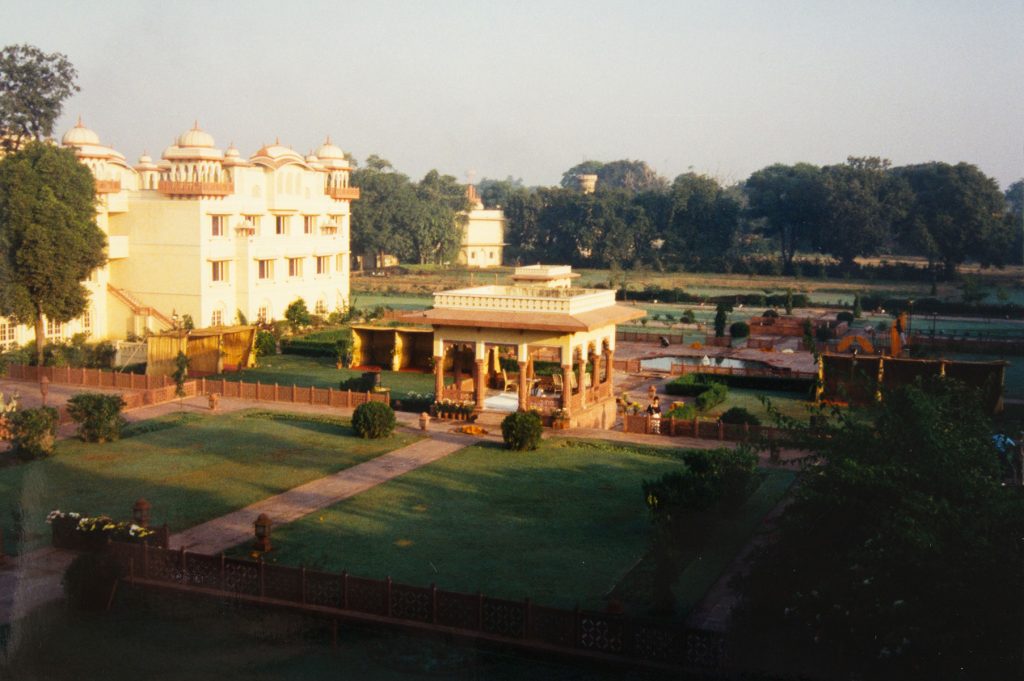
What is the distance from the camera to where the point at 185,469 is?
20.5 meters

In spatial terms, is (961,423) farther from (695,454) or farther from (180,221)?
(180,221)

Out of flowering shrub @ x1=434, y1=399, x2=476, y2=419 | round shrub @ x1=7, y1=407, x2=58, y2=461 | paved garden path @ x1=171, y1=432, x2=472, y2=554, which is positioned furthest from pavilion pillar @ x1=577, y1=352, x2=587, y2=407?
round shrub @ x1=7, y1=407, x2=58, y2=461

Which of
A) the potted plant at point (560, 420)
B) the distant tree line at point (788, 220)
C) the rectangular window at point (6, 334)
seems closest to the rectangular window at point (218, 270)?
the rectangular window at point (6, 334)

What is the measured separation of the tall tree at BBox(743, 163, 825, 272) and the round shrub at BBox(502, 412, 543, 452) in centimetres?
5734

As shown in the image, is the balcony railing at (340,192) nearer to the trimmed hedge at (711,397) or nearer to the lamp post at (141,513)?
the trimmed hedge at (711,397)

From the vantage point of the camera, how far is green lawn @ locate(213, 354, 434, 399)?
1253 inches

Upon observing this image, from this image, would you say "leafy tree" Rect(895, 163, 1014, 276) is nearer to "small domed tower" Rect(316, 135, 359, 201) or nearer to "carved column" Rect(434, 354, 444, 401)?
"small domed tower" Rect(316, 135, 359, 201)

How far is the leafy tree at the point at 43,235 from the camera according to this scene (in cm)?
3172

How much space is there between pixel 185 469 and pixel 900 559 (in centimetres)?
1428

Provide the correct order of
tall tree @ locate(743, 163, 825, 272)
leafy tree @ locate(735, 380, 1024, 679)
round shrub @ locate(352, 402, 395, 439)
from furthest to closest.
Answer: tall tree @ locate(743, 163, 825, 272), round shrub @ locate(352, 402, 395, 439), leafy tree @ locate(735, 380, 1024, 679)

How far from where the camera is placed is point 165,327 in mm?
37750

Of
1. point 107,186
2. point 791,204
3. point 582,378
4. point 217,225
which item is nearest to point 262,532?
point 582,378

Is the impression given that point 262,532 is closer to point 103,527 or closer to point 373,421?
point 103,527

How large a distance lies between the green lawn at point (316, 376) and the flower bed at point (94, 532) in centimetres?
1435
